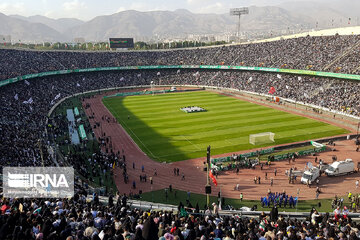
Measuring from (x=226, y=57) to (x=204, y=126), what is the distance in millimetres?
48089

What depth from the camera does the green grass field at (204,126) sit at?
3675 cm

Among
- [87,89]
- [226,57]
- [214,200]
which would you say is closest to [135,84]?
[87,89]

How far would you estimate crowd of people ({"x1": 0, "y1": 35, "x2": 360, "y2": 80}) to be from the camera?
61.4 metres

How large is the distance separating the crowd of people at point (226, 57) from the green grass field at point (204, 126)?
1829 cm

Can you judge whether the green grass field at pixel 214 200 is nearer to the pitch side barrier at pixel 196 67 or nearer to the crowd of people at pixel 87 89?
the crowd of people at pixel 87 89

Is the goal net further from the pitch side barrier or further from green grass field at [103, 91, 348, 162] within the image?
the pitch side barrier

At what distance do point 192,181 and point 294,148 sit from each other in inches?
578

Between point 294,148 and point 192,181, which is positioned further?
point 294,148

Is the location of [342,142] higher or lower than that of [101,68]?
lower

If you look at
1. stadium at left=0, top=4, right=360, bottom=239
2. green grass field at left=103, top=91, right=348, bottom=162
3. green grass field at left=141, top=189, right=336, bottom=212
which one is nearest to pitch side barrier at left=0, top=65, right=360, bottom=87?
stadium at left=0, top=4, right=360, bottom=239

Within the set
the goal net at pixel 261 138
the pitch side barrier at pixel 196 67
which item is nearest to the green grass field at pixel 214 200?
the goal net at pixel 261 138

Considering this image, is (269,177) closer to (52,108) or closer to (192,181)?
(192,181)

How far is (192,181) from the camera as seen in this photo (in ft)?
94.2

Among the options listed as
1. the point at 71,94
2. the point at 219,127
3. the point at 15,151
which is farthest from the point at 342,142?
the point at 71,94
